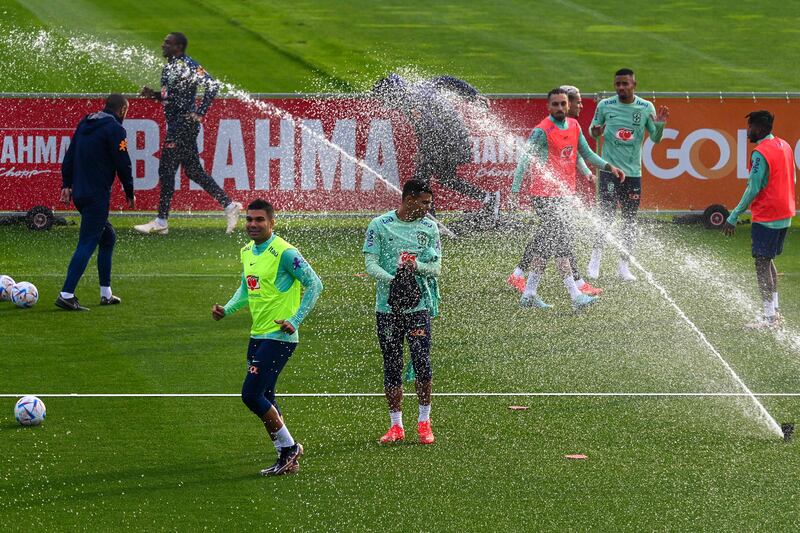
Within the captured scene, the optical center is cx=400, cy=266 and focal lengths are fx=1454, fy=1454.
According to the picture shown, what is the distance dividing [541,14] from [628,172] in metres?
Answer: 22.5

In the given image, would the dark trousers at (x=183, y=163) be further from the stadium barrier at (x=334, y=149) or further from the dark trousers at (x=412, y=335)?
the dark trousers at (x=412, y=335)

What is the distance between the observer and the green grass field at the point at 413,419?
864 centimetres

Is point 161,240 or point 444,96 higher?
point 444,96

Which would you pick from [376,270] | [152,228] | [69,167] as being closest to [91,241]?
[69,167]

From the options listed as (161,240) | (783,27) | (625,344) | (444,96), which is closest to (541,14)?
(783,27)

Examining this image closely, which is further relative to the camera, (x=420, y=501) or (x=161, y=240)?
(x=161, y=240)

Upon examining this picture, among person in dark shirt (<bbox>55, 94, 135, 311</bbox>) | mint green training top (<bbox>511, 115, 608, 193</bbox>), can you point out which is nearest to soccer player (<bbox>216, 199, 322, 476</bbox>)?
mint green training top (<bbox>511, 115, 608, 193</bbox>)

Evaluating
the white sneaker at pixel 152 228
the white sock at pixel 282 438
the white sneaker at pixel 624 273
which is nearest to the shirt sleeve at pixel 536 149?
the white sneaker at pixel 624 273

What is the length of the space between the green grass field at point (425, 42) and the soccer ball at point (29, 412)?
790 inches

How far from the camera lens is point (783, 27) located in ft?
125

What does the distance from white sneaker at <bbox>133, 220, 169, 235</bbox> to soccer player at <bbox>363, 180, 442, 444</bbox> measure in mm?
10270

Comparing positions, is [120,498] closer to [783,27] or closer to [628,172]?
[628,172]

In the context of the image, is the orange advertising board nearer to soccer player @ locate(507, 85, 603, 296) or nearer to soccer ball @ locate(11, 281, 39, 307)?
soccer player @ locate(507, 85, 603, 296)

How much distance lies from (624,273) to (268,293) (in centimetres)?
832
